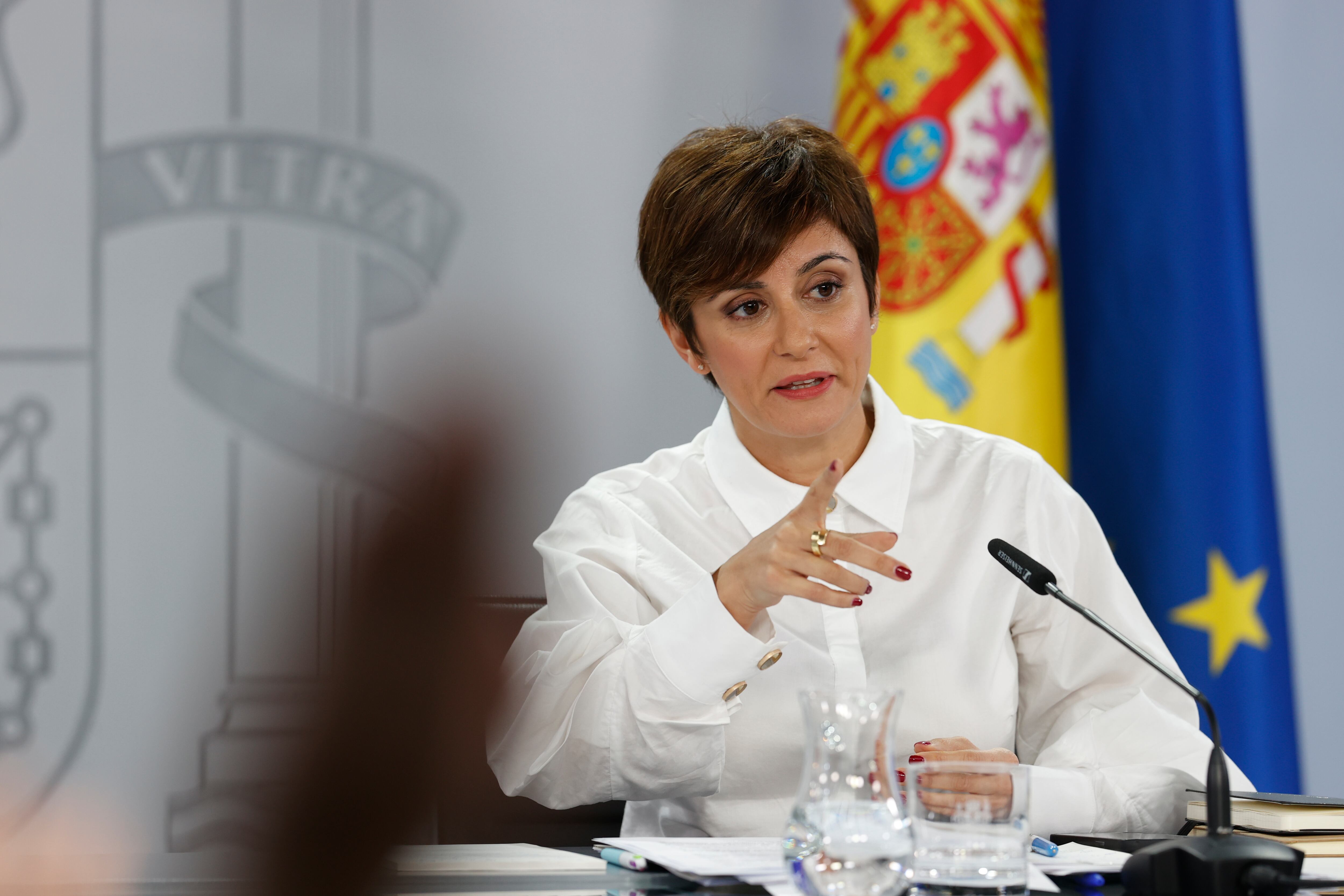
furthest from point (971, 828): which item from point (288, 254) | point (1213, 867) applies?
point (288, 254)

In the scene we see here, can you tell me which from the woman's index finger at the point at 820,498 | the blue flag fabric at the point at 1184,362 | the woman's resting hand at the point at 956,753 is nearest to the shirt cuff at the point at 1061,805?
the woman's resting hand at the point at 956,753

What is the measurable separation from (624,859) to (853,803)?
309mm

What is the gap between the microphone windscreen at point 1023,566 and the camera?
109 centimetres

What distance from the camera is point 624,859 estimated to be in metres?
1.05

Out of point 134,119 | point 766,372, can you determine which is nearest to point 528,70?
point 134,119

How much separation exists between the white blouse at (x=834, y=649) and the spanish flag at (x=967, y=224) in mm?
601

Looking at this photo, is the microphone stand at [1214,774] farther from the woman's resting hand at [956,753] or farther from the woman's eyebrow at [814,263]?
the woman's eyebrow at [814,263]

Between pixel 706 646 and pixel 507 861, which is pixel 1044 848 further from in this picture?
pixel 507 861

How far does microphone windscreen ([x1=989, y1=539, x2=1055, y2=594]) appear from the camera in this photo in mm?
1090

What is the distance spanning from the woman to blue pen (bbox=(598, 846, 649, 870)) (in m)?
0.26

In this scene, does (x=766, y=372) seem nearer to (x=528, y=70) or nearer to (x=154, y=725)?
(x=528, y=70)

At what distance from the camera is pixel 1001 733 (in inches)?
60.9

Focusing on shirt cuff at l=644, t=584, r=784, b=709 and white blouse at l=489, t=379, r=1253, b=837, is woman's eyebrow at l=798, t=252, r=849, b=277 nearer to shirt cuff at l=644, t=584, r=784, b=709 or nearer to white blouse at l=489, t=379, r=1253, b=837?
white blouse at l=489, t=379, r=1253, b=837

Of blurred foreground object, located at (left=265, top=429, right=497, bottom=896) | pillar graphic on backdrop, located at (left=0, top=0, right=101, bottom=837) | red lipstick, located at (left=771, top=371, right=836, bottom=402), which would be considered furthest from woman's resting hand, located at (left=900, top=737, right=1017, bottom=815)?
pillar graphic on backdrop, located at (left=0, top=0, right=101, bottom=837)
